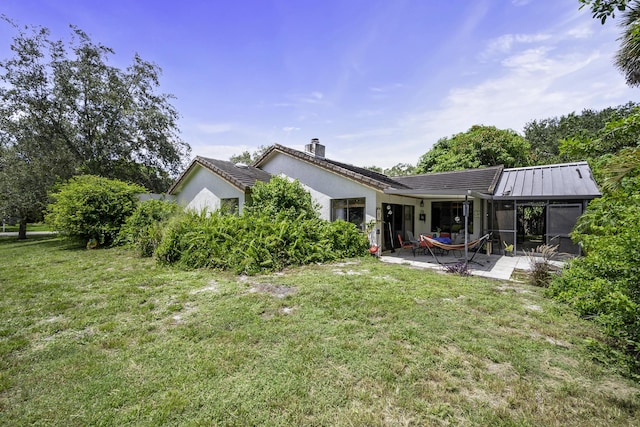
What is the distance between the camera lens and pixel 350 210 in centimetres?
1234

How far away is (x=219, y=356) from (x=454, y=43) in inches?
480

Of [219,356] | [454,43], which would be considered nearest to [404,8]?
[454,43]

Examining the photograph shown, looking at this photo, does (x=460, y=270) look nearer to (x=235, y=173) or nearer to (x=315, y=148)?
(x=315, y=148)

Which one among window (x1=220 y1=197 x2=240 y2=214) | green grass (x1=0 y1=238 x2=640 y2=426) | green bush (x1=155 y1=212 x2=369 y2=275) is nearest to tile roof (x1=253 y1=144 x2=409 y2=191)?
green bush (x1=155 y1=212 x2=369 y2=275)

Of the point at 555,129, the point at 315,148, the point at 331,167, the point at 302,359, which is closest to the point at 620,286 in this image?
the point at 302,359

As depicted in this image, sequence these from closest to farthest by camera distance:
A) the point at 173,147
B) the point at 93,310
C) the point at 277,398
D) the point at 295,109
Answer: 1. the point at 277,398
2. the point at 93,310
3. the point at 295,109
4. the point at 173,147

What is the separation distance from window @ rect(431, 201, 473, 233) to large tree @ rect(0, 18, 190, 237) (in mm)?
21475

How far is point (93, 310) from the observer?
520 cm

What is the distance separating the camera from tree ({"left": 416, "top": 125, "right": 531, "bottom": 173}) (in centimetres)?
2269

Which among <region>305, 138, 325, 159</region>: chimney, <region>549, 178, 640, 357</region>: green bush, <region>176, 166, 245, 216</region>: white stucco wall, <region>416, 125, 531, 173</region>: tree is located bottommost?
<region>549, 178, 640, 357</region>: green bush

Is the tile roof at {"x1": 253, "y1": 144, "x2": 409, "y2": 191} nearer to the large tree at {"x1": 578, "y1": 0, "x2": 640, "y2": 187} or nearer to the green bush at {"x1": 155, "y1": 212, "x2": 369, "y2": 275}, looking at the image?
the green bush at {"x1": 155, "y1": 212, "x2": 369, "y2": 275}

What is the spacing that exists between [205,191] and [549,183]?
56.3 feet

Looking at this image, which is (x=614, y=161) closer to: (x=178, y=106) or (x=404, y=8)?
(x=404, y=8)

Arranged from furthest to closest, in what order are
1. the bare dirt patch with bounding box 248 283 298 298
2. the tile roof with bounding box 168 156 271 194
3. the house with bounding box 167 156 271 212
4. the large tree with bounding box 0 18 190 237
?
the large tree with bounding box 0 18 190 237 → the house with bounding box 167 156 271 212 → the tile roof with bounding box 168 156 271 194 → the bare dirt patch with bounding box 248 283 298 298
